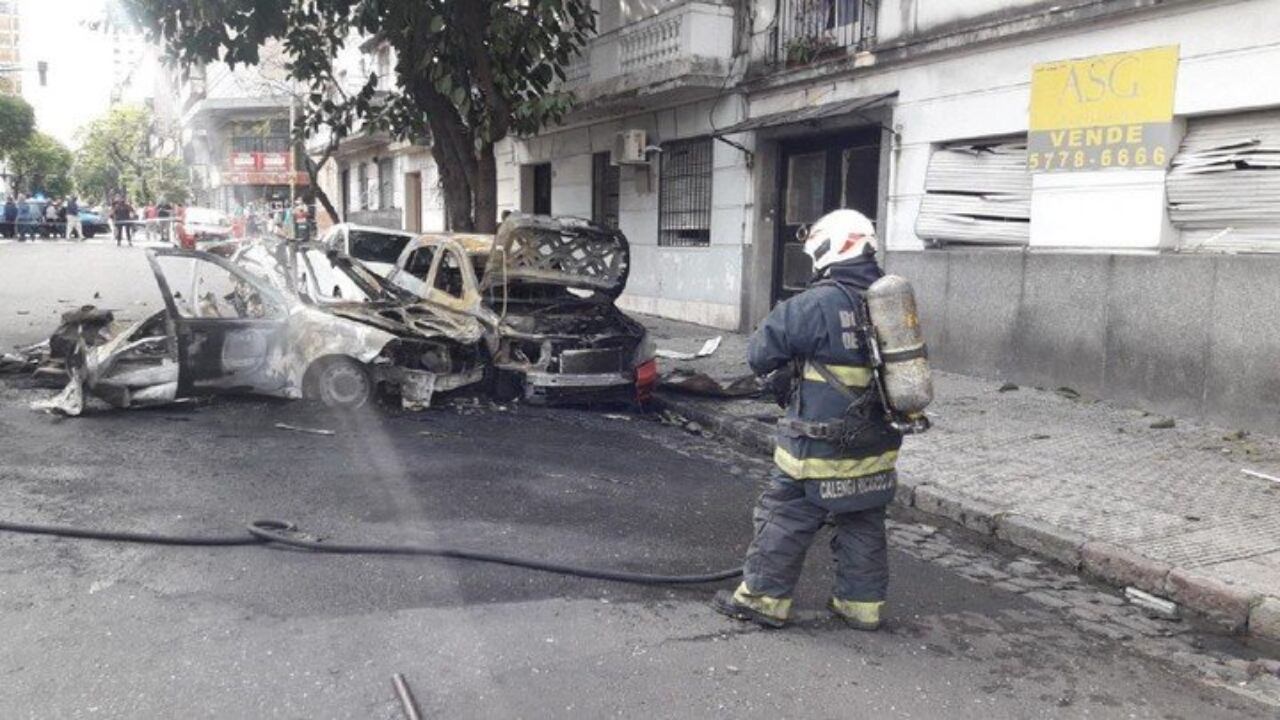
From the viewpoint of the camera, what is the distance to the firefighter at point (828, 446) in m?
3.69

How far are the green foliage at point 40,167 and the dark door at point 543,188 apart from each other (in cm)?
5043

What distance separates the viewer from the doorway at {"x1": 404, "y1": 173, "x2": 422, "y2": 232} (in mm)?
27703

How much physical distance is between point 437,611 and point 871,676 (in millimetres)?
1728

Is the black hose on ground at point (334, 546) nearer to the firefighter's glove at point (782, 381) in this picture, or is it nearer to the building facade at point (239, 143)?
the firefighter's glove at point (782, 381)

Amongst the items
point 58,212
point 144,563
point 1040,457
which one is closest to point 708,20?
point 1040,457

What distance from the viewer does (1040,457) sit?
263 inches

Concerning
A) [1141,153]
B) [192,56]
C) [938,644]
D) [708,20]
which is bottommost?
[938,644]

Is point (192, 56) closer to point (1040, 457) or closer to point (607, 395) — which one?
point (607, 395)

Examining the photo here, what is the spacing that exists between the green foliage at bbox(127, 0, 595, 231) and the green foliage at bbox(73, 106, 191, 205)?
53707 mm

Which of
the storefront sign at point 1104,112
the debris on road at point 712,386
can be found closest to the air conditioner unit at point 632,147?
the debris on road at point 712,386

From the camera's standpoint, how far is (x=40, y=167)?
220 ft

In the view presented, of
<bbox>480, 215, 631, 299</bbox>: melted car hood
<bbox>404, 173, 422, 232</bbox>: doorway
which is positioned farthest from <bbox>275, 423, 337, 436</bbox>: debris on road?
<bbox>404, 173, 422, 232</bbox>: doorway

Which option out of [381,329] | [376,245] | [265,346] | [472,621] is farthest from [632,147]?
[472,621]

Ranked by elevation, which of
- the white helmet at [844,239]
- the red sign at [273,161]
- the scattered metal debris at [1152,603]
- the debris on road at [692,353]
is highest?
the red sign at [273,161]
